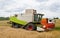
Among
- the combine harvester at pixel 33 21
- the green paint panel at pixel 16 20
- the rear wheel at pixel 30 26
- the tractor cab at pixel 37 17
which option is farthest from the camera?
the green paint panel at pixel 16 20

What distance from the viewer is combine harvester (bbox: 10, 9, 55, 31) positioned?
750 inches

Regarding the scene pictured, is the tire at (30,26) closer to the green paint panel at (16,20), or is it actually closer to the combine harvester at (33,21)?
the combine harvester at (33,21)

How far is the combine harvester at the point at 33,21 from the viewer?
1905 centimetres

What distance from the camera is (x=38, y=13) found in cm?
2089

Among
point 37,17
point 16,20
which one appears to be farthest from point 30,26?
point 16,20

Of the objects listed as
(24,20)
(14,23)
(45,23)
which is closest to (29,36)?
(45,23)

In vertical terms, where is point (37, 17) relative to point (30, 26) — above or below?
above

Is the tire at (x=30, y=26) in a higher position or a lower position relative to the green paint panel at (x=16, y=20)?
lower

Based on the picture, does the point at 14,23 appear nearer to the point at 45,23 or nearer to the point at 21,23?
the point at 21,23

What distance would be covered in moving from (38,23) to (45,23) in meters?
1.40

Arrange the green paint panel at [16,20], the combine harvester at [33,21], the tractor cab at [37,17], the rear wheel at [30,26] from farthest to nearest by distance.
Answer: the green paint panel at [16,20], the tractor cab at [37,17], the rear wheel at [30,26], the combine harvester at [33,21]

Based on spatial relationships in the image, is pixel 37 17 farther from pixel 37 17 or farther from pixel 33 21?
pixel 33 21

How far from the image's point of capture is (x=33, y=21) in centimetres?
2038

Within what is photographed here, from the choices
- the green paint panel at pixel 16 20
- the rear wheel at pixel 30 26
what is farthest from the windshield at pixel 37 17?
the green paint panel at pixel 16 20
